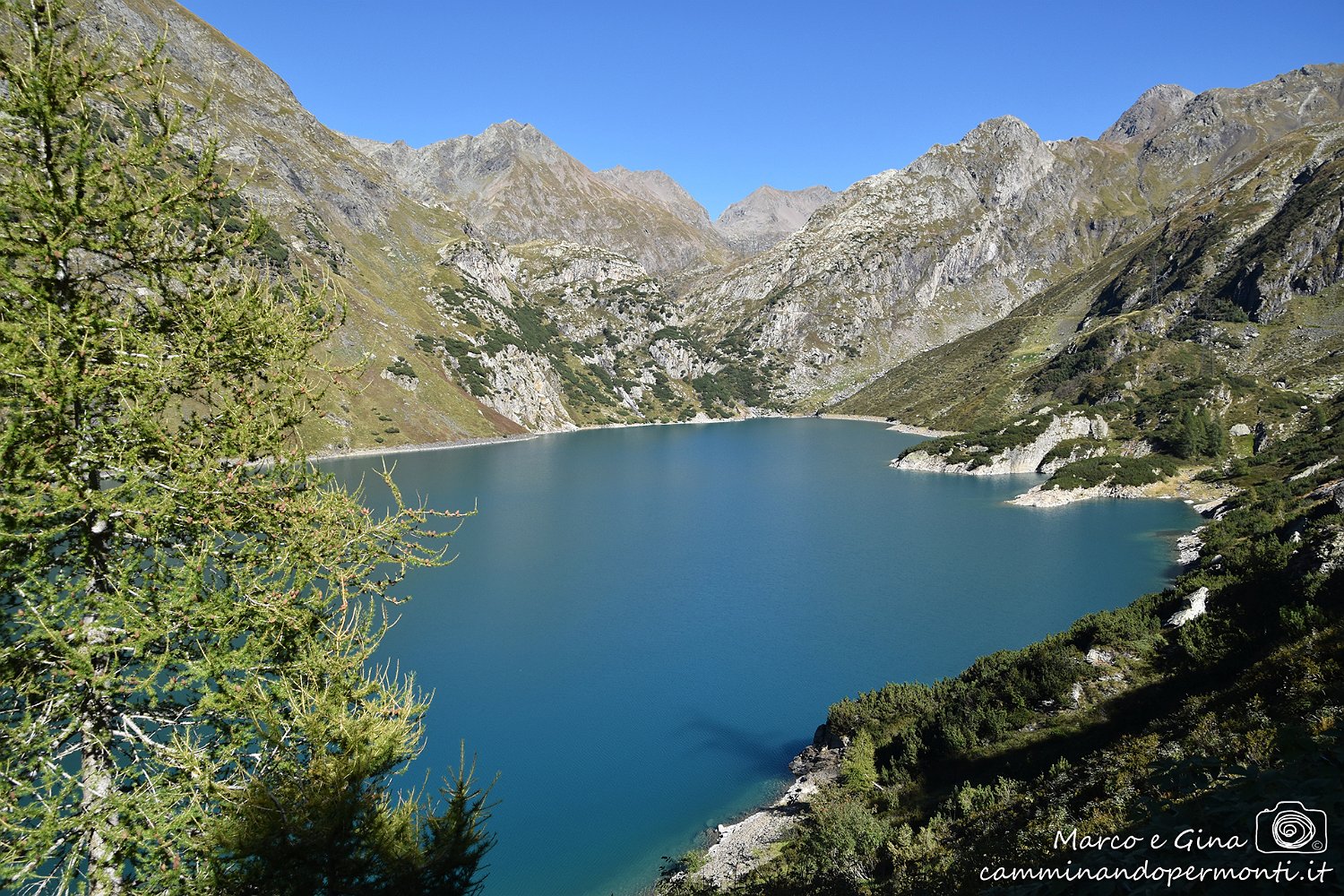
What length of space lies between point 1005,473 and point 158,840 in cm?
12985

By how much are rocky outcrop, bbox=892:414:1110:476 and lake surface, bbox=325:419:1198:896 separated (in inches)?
513

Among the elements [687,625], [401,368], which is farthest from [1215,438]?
[401,368]

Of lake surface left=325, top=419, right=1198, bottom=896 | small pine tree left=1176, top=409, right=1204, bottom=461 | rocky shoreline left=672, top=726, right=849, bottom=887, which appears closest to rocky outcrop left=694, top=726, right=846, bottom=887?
rocky shoreline left=672, top=726, right=849, bottom=887

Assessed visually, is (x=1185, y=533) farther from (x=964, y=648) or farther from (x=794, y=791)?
(x=794, y=791)

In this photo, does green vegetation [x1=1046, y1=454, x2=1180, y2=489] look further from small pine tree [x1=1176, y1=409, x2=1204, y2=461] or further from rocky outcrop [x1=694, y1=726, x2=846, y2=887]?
rocky outcrop [x1=694, y1=726, x2=846, y2=887]

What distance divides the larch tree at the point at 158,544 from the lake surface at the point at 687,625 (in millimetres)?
19694

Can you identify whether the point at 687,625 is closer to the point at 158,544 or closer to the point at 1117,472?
the point at 158,544

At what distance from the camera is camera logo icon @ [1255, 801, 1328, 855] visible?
596cm

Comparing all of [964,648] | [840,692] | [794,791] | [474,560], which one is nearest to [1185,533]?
[964,648]

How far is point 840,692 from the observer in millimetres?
39688

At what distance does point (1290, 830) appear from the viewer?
6262mm

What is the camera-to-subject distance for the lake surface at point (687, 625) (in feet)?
101

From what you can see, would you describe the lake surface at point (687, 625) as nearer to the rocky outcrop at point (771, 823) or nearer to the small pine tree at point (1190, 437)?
the rocky outcrop at point (771, 823)

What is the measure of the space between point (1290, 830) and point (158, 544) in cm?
1339
